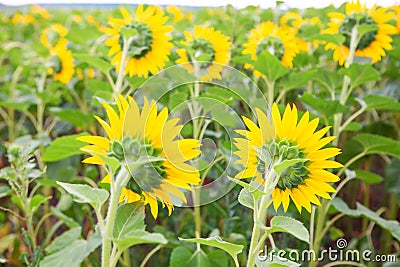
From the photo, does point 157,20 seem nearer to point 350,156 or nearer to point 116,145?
point 116,145

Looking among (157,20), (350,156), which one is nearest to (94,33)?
(157,20)

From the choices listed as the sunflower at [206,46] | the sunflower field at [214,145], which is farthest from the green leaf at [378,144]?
the sunflower at [206,46]

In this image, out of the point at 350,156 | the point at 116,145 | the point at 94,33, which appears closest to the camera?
the point at 116,145

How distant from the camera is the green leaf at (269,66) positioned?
0.85 metres

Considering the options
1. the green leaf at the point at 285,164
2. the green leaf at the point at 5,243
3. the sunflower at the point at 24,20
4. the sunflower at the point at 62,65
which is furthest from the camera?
the sunflower at the point at 24,20

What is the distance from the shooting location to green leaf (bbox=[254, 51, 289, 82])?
0.85 metres

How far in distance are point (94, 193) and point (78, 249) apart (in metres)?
0.20

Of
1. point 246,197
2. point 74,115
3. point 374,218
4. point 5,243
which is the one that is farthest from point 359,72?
point 5,243

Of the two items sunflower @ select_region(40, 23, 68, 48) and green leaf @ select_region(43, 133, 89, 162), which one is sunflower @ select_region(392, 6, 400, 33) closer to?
green leaf @ select_region(43, 133, 89, 162)

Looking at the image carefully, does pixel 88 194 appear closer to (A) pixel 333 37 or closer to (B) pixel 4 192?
(B) pixel 4 192

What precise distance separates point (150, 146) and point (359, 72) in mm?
541

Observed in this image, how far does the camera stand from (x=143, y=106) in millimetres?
489

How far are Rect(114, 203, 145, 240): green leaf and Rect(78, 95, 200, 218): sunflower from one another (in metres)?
0.04

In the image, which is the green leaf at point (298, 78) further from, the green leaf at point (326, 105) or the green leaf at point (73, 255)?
the green leaf at point (73, 255)
